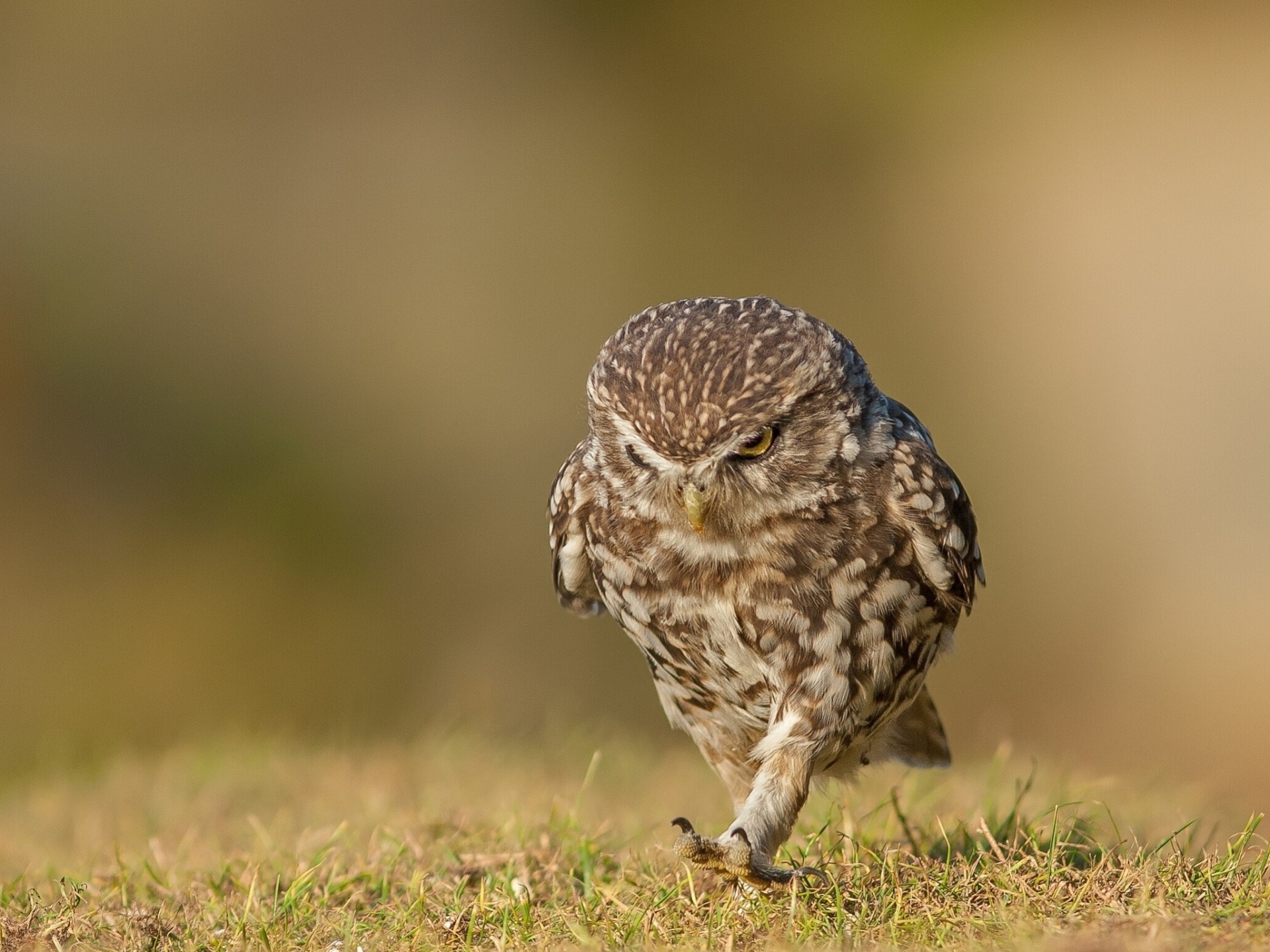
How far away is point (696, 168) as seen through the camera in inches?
526

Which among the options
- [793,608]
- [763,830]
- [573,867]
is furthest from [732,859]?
[573,867]

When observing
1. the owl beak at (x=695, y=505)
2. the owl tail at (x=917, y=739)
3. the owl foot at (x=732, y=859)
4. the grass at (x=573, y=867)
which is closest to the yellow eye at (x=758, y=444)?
the owl beak at (x=695, y=505)

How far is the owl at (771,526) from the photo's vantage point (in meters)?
3.52

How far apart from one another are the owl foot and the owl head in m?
0.78

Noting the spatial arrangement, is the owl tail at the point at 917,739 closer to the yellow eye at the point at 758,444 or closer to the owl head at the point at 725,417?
the owl head at the point at 725,417

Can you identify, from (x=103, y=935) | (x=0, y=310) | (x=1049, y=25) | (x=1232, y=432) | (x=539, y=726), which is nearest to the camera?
(x=103, y=935)

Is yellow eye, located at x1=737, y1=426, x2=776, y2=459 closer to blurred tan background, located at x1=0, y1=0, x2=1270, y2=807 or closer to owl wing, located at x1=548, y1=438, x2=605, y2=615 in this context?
owl wing, located at x1=548, y1=438, x2=605, y2=615

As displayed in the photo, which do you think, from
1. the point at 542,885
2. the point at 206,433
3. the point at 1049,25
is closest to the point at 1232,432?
A: the point at 1049,25

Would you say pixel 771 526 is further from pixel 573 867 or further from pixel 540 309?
pixel 540 309

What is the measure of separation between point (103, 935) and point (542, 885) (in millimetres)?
1124

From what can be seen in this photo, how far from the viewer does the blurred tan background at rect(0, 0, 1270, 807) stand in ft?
35.7

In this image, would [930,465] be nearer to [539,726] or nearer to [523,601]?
[539,726]

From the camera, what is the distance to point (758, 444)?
354 centimetres

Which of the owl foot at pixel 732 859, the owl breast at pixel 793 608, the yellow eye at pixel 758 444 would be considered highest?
the yellow eye at pixel 758 444
